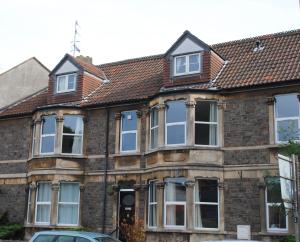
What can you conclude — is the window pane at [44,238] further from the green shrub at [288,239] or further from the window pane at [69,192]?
the window pane at [69,192]

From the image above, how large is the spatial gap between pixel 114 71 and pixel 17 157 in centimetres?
695

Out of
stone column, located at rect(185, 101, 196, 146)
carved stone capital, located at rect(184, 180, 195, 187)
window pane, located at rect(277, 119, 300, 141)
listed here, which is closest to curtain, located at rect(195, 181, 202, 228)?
carved stone capital, located at rect(184, 180, 195, 187)

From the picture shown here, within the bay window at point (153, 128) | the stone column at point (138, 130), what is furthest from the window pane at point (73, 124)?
the bay window at point (153, 128)

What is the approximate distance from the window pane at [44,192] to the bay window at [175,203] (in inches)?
244

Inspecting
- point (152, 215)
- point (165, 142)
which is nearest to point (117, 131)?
point (165, 142)

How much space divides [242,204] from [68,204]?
328 inches

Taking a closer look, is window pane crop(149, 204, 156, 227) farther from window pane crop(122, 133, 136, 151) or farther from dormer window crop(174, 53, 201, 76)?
dormer window crop(174, 53, 201, 76)

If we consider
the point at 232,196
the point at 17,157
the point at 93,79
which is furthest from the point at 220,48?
the point at 17,157

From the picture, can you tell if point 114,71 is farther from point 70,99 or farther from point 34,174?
point 34,174

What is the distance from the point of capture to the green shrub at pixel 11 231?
2223 cm

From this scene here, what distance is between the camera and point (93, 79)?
25094 mm

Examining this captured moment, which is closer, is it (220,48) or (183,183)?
(183,183)

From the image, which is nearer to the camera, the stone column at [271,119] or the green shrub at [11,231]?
the stone column at [271,119]

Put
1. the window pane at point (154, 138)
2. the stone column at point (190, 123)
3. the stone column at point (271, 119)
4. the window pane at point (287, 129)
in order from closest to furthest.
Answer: the window pane at point (287, 129), the stone column at point (271, 119), the stone column at point (190, 123), the window pane at point (154, 138)
